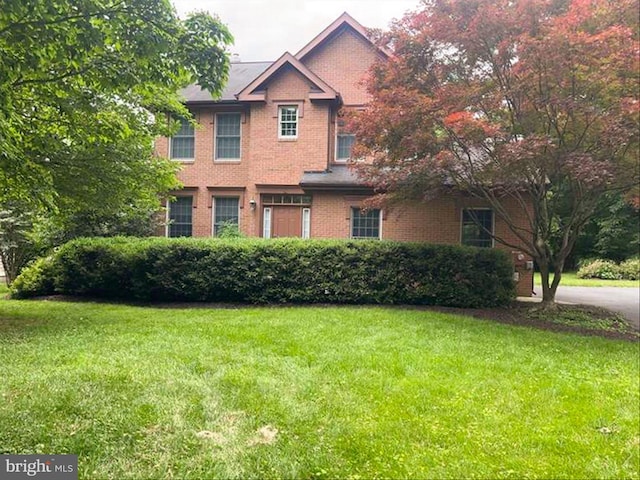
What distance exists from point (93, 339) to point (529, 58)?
8729 mm

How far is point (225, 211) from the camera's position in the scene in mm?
15984

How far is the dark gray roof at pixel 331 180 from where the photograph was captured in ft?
46.4

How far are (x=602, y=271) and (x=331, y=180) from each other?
21.2 metres

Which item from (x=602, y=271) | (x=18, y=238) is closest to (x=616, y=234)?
(x=602, y=271)

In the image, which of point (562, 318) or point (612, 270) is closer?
point (562, 318)

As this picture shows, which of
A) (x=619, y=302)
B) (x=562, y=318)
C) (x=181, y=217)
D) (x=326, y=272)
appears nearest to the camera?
(x=562, y=318)

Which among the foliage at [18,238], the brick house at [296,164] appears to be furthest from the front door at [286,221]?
the foliage at [18,238]

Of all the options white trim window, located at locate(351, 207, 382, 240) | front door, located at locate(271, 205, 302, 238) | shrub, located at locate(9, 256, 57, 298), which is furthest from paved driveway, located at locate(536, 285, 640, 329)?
shrub, located at locate(9, 256, 57, 298)

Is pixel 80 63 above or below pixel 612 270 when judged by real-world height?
above

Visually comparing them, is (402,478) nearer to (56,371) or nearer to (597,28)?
(56,371)

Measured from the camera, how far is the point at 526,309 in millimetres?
11109

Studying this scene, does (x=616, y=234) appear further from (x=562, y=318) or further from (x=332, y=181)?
(x=332, y=181)

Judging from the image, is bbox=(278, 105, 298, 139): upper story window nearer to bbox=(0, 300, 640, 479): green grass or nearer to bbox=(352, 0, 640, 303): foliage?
bbox=(352, 0, 640, 303): foliage

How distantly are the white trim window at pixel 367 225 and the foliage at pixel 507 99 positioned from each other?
440cm
